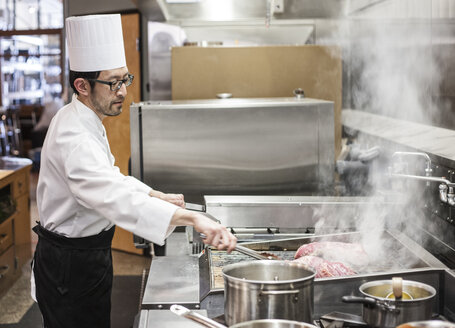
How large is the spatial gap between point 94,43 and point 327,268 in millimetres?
1201

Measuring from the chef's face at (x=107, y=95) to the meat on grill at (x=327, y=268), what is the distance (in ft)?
2.87

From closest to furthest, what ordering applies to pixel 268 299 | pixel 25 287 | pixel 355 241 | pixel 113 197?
pixel 268 299 < pixel 113 197 < pixel 355 241 < pixel 25 287

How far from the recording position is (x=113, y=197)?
182 centimetres

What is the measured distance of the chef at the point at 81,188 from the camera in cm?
194

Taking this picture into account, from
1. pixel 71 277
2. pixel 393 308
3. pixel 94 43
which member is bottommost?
pixel 71 277

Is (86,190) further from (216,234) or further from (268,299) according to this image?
(268,299)

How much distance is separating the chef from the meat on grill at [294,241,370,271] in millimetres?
516

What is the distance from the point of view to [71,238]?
2164 mm

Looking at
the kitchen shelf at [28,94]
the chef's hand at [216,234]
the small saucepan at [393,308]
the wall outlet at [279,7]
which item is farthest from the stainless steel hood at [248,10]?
the kitchen shelf at [28,94]

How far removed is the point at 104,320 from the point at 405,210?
1.37 metres

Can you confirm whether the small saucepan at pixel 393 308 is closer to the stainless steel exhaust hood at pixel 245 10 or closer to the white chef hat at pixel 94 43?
the white chef hat at pixel 94 43

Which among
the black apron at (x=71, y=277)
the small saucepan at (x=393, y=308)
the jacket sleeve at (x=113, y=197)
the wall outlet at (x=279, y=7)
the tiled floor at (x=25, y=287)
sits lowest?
the tiled floor at (x=25, y=287)

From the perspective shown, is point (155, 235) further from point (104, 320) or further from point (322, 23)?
point (322, 23)

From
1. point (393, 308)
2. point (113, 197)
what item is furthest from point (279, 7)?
point (393, 308)
